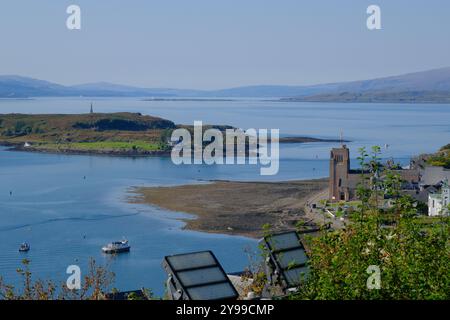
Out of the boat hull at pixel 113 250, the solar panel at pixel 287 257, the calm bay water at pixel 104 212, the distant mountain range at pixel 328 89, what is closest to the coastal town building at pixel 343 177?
the calm bay water at pixel 104 212

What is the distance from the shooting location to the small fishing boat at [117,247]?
12.7 metres

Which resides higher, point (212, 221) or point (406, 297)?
point (406, 297)

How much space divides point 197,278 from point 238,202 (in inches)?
649

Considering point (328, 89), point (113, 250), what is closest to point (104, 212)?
point (113, 250)

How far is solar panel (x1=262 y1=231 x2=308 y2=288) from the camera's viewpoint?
267cm

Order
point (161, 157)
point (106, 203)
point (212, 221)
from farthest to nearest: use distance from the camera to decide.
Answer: point (161, 157) → point (106, 203) → point (212, 221)

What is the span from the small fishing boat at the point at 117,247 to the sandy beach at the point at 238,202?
7.23 feet

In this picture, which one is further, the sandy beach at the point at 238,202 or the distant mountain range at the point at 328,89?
the distant mountain range at the point at 328,89

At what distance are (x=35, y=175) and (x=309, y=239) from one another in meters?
23.1

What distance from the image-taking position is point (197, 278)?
2.29 meters

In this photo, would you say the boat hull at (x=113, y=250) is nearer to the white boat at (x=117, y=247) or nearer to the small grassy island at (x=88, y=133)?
the white boat at (x=117, y=247)
